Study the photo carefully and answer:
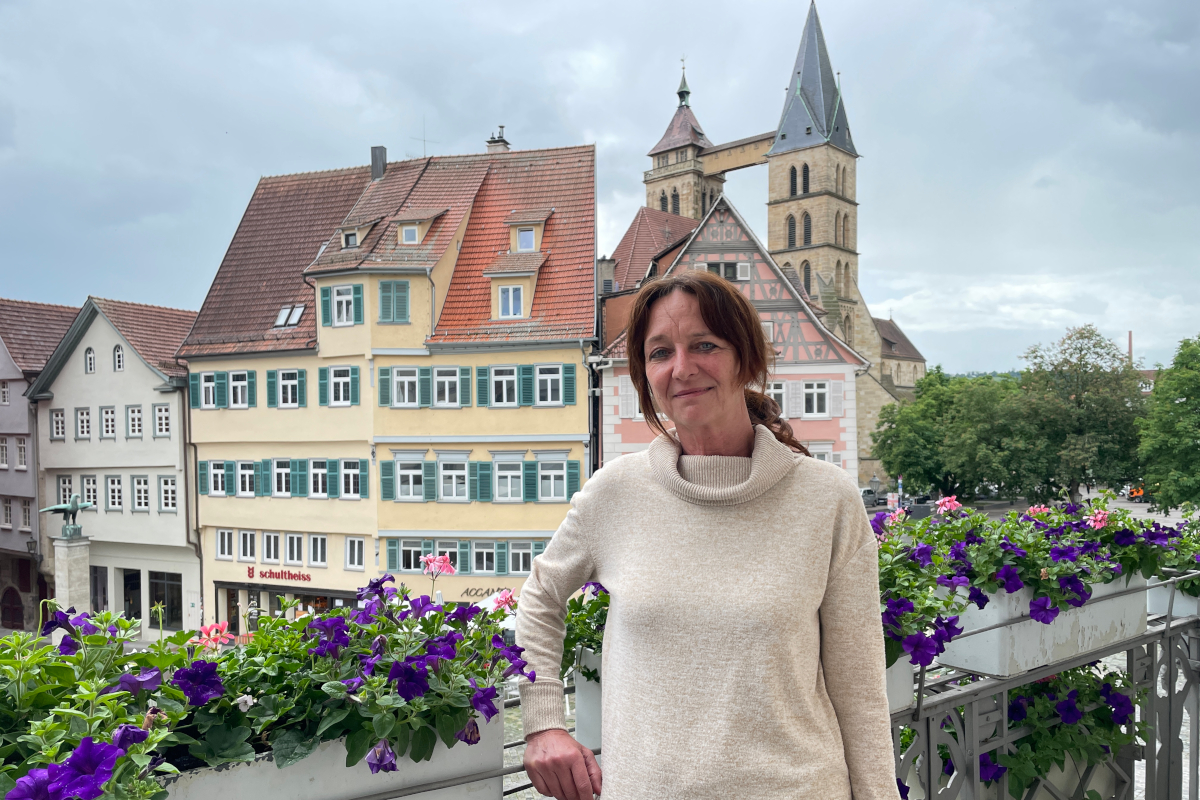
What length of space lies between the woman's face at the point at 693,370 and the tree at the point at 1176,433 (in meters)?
24.3

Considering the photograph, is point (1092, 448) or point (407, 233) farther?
point (1092, 448)

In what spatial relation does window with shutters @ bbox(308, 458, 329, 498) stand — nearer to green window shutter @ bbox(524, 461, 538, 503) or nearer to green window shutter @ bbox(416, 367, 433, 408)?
green window shutter @ bbox(416, 367, 433, 408)

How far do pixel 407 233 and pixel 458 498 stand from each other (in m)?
5.14

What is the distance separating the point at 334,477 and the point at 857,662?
17495 millimetres

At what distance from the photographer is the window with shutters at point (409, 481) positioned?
17297 millimetres

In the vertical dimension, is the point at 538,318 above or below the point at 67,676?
above

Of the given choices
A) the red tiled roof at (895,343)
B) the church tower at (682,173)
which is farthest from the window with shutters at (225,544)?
the red tiled roof at (895,343)

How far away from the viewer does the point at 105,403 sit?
20375 mm

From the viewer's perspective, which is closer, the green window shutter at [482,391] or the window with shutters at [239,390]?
the green window shutter at [482,391]

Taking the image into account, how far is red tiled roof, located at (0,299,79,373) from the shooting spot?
22250 millimetres

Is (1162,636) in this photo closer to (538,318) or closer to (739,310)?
(739,310)

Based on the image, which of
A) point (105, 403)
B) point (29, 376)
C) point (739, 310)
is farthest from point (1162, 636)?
point (29, 376)

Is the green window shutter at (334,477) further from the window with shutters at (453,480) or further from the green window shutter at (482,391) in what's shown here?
the green window shutter at (482,391)

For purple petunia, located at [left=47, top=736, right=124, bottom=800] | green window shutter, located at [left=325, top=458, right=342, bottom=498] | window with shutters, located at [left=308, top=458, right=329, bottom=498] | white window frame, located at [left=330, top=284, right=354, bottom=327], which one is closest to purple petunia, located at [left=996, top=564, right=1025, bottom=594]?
purple petunia, located at [left=47, top=736, right=124, bottom=800]
